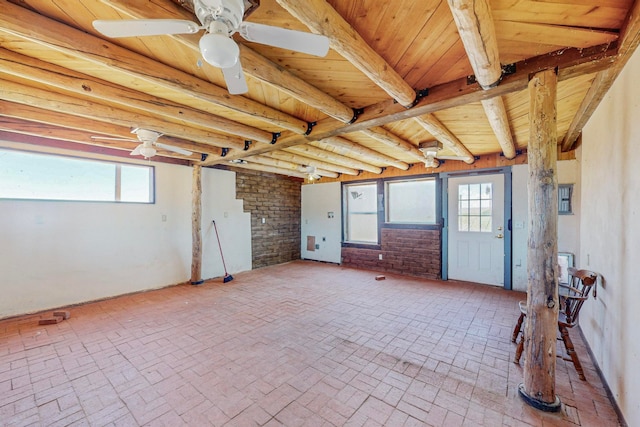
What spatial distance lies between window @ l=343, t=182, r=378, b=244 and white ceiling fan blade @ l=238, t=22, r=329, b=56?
16.7 ft

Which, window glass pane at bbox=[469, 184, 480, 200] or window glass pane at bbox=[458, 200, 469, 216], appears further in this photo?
window glass pane at bbox=[458, 200, 469, 216]

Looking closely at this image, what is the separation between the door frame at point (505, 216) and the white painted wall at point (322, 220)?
2.50 metres

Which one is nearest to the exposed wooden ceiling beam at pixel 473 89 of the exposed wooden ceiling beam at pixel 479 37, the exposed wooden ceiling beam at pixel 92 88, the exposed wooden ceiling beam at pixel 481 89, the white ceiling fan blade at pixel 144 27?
the exposed wooden ceiling beam at pixel 481 89

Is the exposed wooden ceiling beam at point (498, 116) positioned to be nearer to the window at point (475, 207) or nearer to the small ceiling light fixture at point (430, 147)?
the small ceiling light fixture at point (430, 147)

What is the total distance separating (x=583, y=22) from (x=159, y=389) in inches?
148

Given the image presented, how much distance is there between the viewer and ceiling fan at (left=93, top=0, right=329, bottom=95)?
116cm

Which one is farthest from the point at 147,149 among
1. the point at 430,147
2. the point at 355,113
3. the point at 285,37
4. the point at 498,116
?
the point at 498,116

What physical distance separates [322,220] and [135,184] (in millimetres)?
4248

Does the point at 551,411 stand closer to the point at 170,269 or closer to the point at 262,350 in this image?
the point at 262,350

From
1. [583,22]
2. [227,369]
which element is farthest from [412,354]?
[583,22]

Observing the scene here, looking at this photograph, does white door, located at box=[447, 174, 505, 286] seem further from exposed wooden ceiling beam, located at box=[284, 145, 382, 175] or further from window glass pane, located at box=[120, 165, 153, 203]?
window glass pane, located at box=[120, 165, 153, 203]

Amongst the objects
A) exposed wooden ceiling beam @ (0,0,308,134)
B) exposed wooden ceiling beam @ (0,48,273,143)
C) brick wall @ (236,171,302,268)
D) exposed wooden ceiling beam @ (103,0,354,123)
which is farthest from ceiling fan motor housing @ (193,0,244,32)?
brick wall @ (236,171,302,268)

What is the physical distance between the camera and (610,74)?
1.87 metres

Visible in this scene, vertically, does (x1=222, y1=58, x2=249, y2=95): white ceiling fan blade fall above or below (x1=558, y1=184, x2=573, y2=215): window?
above
